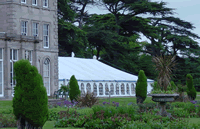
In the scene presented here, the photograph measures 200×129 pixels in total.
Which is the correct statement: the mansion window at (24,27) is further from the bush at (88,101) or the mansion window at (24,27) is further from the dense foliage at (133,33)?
the dense foliage at (133,33)

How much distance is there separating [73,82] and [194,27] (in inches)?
1095

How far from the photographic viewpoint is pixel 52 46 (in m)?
28.8

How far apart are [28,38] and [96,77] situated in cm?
956

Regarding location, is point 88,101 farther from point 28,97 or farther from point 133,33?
point 133,33

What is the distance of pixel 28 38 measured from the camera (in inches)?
985

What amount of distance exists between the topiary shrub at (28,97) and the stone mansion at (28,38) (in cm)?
1526

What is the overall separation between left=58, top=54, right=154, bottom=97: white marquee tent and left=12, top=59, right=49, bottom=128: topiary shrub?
68.3 feet

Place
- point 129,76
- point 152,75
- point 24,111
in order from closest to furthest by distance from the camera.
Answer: point 24,111
point 129,76
point 152,75

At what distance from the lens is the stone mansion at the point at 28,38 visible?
2367 cm

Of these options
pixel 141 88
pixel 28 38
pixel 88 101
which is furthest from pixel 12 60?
pixel 141 88

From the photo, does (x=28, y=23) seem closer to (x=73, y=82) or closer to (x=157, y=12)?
(x=73, y=82)

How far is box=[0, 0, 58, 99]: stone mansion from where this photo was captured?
23672 mm

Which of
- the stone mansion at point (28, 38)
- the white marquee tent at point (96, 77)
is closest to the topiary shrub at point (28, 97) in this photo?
the stone mansion at point (28, 38)

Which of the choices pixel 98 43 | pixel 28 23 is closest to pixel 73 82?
pixel 28 23
